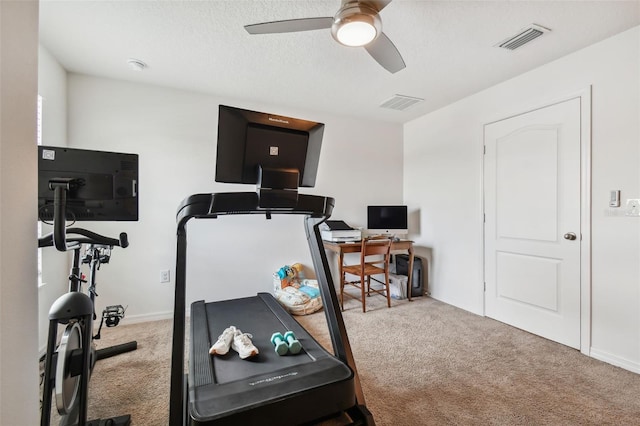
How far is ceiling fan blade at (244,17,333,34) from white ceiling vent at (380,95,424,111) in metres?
1.87

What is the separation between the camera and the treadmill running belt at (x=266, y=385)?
4.06 ft

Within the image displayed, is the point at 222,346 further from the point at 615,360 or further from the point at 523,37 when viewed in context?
the point at 523,37

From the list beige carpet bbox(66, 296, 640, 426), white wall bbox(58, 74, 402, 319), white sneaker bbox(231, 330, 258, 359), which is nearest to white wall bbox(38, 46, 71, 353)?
white wall bbox(58, 74, 402, 319)

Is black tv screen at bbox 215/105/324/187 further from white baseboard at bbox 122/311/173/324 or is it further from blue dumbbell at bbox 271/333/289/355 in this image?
white baseboard at bbox 122/311/173/324

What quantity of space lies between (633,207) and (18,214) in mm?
3312

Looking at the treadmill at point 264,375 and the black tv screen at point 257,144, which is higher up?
the black tv screen at point 257,144

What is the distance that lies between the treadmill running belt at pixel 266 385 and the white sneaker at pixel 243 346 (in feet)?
0.10

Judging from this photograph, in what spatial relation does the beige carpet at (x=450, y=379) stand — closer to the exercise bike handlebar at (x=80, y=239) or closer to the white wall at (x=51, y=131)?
the white wall at (x=51, y=131)

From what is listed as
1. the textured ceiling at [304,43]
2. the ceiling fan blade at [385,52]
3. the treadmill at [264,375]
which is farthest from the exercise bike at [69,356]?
the ceiling fan blade at [385,52]

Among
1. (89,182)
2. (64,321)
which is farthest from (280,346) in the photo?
(89,182)

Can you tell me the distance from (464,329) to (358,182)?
216cm

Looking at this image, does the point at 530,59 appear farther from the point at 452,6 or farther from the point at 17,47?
the point at 17,47

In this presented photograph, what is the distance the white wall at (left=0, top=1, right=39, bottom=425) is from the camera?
2.31ft

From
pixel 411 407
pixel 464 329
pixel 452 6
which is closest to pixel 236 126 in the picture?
pixel 452 6
